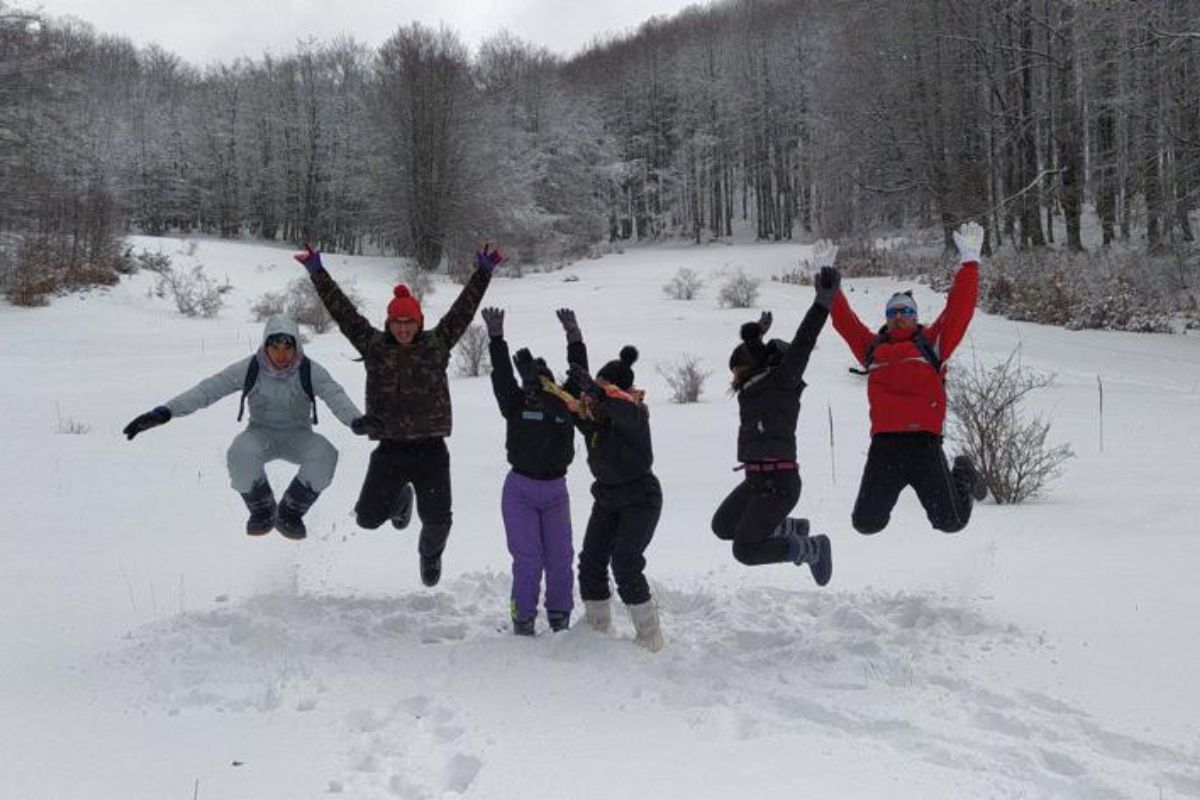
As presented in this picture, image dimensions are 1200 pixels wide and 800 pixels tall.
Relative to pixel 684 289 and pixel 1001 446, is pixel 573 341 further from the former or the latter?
pixel 684 289

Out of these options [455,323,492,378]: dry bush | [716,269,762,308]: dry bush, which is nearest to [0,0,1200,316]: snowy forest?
[716,269,762,308]: dry bush

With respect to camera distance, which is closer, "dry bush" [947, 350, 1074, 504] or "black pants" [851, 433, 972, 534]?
"black pants" [851, 433, 972, 534]

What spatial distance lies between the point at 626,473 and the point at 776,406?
916 millimetres

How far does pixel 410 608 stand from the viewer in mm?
5645

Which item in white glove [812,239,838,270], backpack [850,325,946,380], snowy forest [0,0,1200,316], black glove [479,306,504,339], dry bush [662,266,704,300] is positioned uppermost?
snowy forest [0,0,1200,316]

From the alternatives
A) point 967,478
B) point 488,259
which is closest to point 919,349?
point 967,478

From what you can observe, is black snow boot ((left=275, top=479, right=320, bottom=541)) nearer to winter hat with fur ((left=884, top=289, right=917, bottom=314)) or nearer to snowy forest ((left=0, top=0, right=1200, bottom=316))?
winter hat with fur ((left=884, top=289, right=917, bottom=314))

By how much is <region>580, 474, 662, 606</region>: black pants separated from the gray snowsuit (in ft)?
4.99

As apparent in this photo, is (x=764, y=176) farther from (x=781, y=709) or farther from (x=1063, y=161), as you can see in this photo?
(x=781, y=709)

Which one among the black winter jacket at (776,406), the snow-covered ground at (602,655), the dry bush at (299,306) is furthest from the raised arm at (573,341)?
the dry bush at (299,306)

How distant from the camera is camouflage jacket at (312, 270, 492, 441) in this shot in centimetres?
531

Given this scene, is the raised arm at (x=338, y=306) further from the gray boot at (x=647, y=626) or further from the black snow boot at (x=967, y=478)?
the black snow boot at (x=967, y=478)

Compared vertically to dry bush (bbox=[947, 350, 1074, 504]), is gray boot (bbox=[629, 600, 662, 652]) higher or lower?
lower

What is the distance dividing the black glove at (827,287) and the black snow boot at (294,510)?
122 inches
